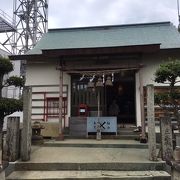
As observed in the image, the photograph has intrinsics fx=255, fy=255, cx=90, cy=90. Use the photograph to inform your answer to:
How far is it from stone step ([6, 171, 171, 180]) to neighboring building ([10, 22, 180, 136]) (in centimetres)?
473

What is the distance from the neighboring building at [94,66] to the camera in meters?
10.9

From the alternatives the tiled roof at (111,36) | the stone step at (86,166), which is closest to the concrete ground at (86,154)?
the stone step at (86,166)

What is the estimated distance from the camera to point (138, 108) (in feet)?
38.2

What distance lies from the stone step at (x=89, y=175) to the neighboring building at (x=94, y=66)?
4730 mm

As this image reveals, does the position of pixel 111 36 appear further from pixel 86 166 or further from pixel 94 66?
pixel 86 166

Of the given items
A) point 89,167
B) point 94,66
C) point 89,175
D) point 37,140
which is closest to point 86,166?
point 89,167

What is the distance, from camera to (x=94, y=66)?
37.6 ft

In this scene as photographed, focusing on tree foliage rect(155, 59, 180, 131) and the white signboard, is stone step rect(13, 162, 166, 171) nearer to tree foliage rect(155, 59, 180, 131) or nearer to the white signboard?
tree foliage rect(155, 59, 180, 131)

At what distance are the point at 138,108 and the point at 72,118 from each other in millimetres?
3039

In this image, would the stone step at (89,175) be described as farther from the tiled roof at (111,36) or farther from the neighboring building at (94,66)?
the tiled roof at (111,36)

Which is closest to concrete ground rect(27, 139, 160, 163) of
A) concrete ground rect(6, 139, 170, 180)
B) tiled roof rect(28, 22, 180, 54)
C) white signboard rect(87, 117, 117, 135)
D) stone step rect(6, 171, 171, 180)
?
concrete ground rect(6, 139, 170, 180)

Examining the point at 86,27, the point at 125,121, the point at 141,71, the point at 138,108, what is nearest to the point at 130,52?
the point at 141,71

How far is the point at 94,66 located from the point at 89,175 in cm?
611

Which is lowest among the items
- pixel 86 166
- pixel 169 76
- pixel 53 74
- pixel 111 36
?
pixel 86 166
